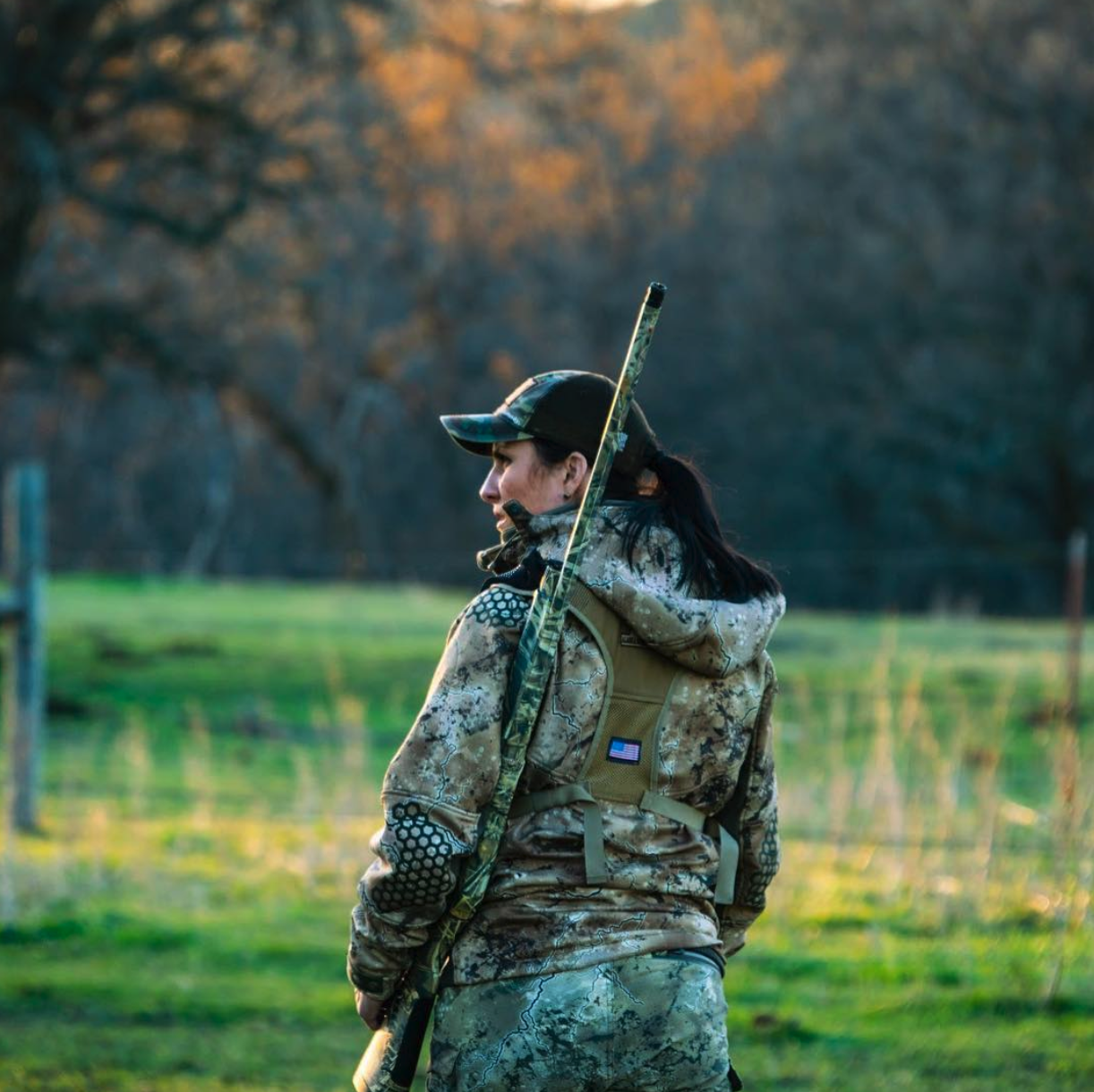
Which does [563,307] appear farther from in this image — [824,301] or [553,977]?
[553,977]

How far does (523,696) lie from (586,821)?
0.24 meters

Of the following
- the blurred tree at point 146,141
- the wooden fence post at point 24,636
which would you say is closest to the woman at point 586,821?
the wooden fence post at point 24,636

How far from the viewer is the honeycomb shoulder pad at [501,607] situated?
3203 mm

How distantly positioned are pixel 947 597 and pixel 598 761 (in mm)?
33482

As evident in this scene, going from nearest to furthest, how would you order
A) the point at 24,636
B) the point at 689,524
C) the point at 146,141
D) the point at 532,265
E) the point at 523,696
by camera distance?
the point at 523,696 → the point at 689,524 → the point at 24,636 → the point at 146,141 → the point at 532,265

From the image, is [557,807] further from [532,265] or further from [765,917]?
[532,265]

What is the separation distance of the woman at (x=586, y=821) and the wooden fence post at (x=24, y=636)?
27.4ft

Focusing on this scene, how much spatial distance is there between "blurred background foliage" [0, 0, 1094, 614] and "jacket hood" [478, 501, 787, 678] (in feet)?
56.4

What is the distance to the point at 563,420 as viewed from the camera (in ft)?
11.1

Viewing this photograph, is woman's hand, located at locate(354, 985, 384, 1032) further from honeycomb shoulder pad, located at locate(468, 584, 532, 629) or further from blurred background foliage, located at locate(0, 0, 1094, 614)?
blurred background foliage, located at locate(0, 0, 1094, 614)

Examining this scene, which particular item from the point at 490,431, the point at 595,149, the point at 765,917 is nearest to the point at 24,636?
the point at 765,917

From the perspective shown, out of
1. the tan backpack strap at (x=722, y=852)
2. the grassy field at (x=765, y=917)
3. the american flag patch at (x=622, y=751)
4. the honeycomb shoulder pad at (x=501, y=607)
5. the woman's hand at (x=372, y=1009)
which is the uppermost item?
the honeycomb shoulder pad at (x=501, y=607)

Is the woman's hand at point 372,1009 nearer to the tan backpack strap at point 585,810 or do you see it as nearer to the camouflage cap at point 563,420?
the tan backpack strap at point 585,810

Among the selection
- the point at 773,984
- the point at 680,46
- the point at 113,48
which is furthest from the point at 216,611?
the point at 680,46
